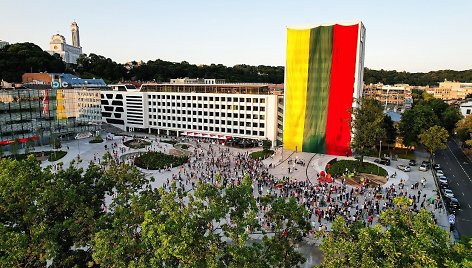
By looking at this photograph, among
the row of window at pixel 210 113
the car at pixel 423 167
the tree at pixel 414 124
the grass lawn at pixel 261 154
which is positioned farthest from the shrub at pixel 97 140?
the car at pixel 423 167

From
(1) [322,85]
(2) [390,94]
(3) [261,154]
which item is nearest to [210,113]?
(3) [261,154]

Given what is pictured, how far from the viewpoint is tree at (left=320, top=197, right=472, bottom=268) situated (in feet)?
48.4

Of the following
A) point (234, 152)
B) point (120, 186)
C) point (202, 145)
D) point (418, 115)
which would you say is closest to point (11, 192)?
point (120, 186)

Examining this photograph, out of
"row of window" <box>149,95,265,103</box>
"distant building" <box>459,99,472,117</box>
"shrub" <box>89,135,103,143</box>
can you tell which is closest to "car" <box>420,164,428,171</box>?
"row of window" <box>149,95,265,103</box>

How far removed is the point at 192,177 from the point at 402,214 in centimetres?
3723

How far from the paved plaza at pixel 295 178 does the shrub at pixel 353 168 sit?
6.10 ft

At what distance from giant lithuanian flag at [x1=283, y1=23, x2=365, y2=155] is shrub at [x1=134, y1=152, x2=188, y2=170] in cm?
2485

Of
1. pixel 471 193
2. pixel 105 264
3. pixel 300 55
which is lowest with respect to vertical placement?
pixel 471 193

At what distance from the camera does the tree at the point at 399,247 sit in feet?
48.4

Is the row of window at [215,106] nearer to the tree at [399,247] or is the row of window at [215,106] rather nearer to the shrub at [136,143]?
the shrub at [136,143]

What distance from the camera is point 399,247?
600 inches

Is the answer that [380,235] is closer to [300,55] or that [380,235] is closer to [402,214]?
[402,214]

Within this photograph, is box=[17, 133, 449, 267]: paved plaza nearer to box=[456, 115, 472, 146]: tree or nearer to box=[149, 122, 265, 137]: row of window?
box=[149, 122, 265, 137]: row of window

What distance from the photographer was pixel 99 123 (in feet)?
300
